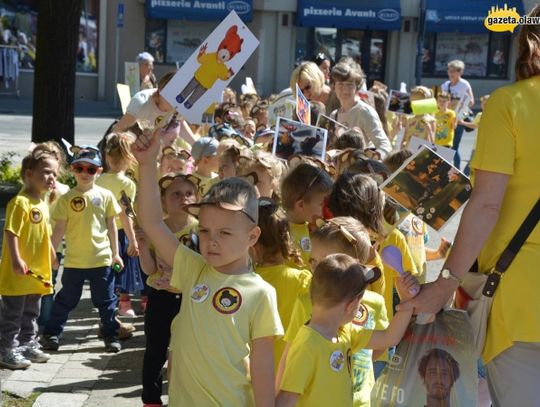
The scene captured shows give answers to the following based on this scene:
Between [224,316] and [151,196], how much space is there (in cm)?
58

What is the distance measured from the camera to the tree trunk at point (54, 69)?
449 inches

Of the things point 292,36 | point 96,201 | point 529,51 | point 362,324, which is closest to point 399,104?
point 96,201

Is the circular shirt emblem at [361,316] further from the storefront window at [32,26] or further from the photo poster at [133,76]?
the storefront window at [32,26]

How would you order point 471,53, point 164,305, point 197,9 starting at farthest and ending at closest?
1. point 471,53
2. point 197,9
3. point 164,305

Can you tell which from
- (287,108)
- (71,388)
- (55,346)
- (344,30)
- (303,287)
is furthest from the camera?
(344,30)

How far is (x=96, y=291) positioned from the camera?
6.59 meters

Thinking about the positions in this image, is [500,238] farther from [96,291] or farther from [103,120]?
[103,120]

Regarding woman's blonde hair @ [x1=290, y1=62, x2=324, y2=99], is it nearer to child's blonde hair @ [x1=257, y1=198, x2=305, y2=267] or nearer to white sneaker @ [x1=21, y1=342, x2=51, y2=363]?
white sneaker @ [x1=21, y1=342, x2=51, y2=363]

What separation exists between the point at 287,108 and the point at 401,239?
3.55 meters

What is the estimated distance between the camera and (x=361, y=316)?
3859 mm

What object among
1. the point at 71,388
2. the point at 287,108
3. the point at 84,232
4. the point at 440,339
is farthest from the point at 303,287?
the point at 287,108

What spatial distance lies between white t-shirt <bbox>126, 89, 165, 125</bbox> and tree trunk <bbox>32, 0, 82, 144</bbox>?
3.93 m

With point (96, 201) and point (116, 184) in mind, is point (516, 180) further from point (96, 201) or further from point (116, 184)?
point (116, 184)

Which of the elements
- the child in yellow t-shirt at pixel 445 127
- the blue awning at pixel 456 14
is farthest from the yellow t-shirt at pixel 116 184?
the blue awning at pixel 456 14
